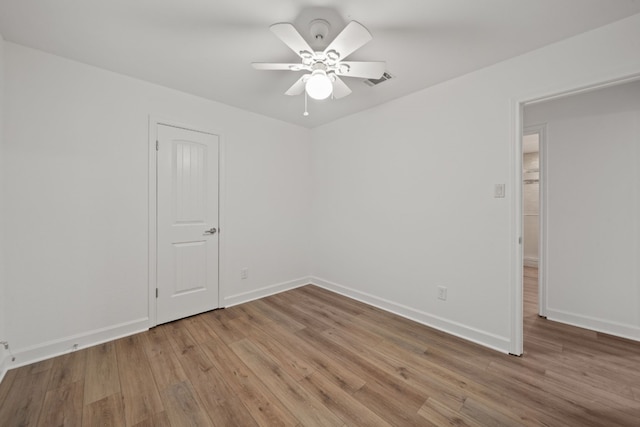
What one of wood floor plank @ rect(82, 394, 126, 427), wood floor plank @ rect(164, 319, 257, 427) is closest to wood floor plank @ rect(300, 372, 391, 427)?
wood floor plank @ rect(164, 319, 257, 427)

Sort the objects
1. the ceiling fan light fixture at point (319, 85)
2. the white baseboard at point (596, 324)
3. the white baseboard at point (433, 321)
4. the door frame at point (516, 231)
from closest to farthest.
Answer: the ceiling fan light fixture at point (319, 85)
the door frame at point (516, 231)
the white baseboard at point (433, 321)
the white baseboard at point (596, 324)

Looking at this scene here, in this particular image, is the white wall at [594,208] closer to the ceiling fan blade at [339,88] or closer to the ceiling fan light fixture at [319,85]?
the ceiling fan blade at [339,88]

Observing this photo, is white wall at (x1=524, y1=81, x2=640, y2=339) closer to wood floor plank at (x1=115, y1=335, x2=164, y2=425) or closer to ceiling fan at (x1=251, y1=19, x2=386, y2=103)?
ceiling fan at (x1=251, y1=19, x2=386, y2=103)

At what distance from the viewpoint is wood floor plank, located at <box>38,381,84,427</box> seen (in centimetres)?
146

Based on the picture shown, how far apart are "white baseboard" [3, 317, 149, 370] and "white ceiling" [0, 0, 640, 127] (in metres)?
2.37

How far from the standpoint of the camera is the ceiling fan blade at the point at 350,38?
4.53 ft

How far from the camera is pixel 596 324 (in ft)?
8.32

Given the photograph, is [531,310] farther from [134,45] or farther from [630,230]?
[134,45]

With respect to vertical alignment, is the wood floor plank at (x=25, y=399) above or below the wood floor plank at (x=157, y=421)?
above

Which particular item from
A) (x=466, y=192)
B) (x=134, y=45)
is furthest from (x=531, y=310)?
(x=134, y=45)

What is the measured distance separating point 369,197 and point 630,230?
2.50 m

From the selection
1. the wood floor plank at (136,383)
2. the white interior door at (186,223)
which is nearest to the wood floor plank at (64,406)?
the wood floor plank at (136,383)

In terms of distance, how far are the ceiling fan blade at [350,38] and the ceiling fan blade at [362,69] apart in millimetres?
145

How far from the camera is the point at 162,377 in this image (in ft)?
6.03
